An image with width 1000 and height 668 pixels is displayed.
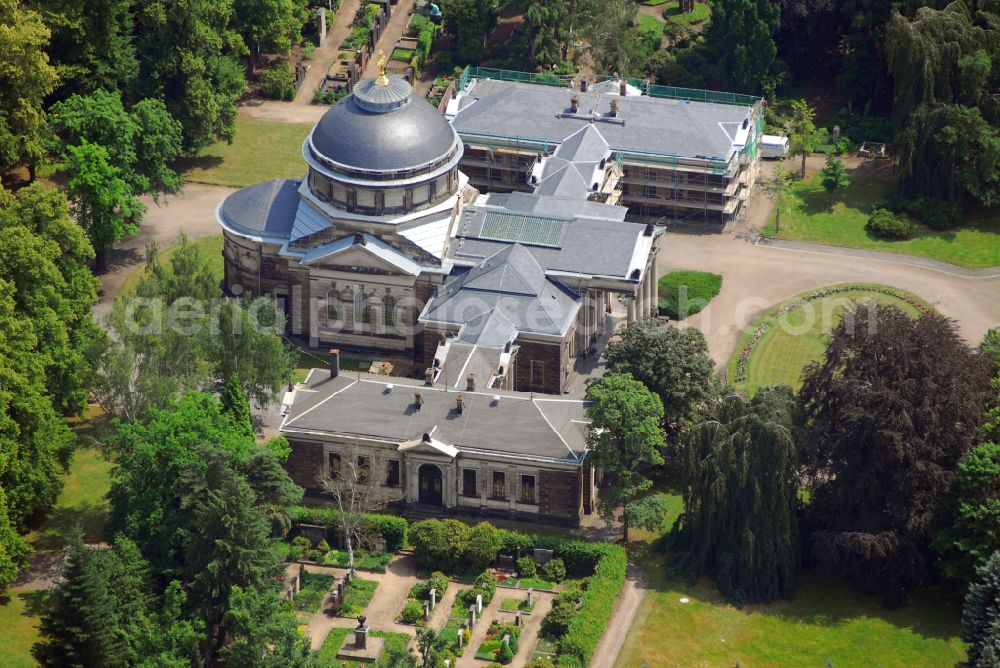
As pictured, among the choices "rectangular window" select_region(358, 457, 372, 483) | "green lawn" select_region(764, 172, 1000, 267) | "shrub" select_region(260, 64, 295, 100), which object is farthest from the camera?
"shrub" select_region(260, 64, 295, 100)

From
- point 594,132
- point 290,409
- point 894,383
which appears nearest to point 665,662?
point 894,383

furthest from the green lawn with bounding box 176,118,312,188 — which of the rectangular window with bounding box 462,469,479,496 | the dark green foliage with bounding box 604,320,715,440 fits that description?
the rectangular window with bounding box 462,469,479,496

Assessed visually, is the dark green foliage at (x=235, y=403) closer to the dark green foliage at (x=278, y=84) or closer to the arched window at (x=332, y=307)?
the arched window at (x=332, y=307)

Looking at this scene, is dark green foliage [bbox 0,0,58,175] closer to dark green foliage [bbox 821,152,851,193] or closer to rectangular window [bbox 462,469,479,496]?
rectangular window [bbox 462,469,479,496]

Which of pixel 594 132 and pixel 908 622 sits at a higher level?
pixel 594 132

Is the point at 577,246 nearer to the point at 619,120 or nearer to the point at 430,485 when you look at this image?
the point at 619,120

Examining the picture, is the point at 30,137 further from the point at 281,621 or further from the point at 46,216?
the point at 281,621
